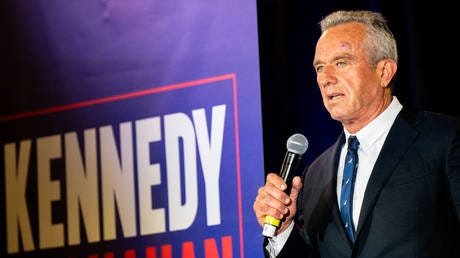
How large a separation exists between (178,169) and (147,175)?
0.54 ft

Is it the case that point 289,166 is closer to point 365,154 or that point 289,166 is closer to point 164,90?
point 365,154

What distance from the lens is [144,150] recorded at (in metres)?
3.24

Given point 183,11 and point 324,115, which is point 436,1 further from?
point 183,11

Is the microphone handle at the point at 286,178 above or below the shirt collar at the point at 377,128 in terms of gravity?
below

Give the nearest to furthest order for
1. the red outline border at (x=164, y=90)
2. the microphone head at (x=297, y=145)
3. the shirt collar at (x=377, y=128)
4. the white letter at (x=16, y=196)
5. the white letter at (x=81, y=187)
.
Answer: the microphone head at (x=297, y=145), the shirt collar at (x=377, y=128), the red outline border at (x=164, y=90), the white letter at (x=81, y=187), the white letter at (x=16, y=196)

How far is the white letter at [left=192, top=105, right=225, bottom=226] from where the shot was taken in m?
2.97

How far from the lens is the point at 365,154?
229 centimetres

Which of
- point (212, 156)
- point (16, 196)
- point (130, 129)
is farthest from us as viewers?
point (16, 196)

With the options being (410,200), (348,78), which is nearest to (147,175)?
(348,78)

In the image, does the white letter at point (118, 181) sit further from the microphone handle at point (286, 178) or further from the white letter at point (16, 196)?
the microphone handle at point (286, 178)

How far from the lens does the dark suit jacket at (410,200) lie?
2053 millimetres

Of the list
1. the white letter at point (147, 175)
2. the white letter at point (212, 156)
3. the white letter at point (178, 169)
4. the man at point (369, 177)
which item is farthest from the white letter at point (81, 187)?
the man at point (369, 177)

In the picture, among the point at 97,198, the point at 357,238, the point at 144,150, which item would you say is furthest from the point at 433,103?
the point at 97,198

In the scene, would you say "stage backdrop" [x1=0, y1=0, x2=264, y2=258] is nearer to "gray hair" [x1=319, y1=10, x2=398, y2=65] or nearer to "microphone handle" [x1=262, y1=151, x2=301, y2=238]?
"gray hair" [x1=319, y1=10, x2=398, y2=65]
